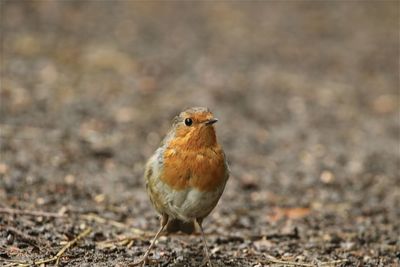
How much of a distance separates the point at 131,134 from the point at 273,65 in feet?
10.8

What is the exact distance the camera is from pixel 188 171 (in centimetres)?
369

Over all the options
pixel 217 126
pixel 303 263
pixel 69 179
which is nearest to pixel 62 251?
pixel 303 263

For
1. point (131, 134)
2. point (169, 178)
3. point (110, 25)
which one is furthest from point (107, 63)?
point (169, 178)

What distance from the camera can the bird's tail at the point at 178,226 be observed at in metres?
4.08

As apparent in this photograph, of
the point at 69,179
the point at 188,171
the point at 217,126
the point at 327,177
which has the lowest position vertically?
the point at 188,171

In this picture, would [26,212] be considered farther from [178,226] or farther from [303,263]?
[303,263]

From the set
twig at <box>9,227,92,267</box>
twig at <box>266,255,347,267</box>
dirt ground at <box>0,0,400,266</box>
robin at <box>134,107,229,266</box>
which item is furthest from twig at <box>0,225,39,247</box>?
twig at <box>266,255,347,267</box>

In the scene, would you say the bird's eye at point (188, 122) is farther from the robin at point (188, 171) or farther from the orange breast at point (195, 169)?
the orange breast at point (195, 169)

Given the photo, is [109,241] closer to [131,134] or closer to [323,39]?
[131,134]

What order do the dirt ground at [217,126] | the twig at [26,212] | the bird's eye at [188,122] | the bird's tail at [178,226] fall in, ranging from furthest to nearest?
the dirt ground at [217,126]
the twig at [26,212]
the bird's tail at [178,226]
the bird's eye at [188,122]

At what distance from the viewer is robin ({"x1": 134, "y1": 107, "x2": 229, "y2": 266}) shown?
368 cm

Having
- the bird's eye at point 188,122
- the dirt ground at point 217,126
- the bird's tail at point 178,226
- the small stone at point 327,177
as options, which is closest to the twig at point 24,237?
the dirt ground at point 217,126

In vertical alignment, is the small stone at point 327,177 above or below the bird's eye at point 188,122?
above

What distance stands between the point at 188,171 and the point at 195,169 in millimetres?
42
